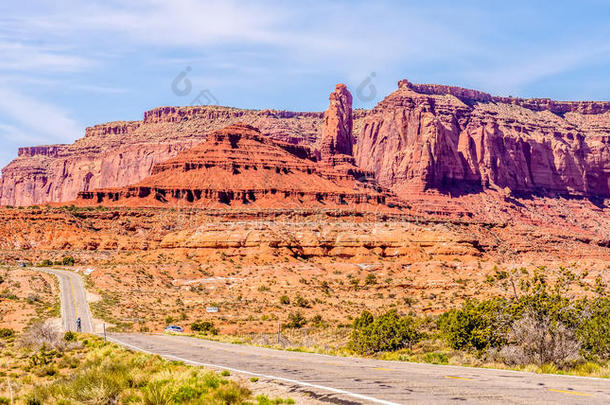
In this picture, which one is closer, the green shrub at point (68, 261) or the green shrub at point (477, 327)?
the green shrub at point (477, 327)

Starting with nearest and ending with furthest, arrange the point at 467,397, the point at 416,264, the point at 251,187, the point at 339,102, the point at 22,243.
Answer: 1. the point at 467,397
2. the point at 416,264
3. the point at 22,243
4. the point at 251,187
5. the point at 339,102

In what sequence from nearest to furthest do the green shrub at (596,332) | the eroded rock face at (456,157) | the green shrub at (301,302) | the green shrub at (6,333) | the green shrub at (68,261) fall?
1. the green shrub at (596,332)
2. the green shrub at (6,333)
3. the green shrub at (301,302)
4. the green shrub at (68,261)
5. the eroded rock face at (456,157)

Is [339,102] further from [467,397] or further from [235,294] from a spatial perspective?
[467,397]

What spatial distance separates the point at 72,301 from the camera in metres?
55.0

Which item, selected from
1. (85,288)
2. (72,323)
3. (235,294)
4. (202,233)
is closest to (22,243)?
(202,233)

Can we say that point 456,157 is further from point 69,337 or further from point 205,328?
point 69,337

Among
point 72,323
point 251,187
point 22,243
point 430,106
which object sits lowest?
point 72,323

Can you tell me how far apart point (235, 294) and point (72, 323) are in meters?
20.9

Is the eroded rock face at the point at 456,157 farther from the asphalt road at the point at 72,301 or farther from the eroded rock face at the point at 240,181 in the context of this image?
the asphalt road at the point at 72,301

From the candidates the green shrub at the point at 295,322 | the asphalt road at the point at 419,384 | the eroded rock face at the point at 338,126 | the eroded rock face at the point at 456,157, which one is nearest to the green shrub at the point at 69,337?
the asphalt road at the point at 419,384

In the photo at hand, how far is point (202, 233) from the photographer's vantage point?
279 ft

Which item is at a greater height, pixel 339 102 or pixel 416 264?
pixel 339 102

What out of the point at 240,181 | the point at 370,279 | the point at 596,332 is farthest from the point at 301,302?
the point at 240,181

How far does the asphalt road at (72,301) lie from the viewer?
43250 millimetres
